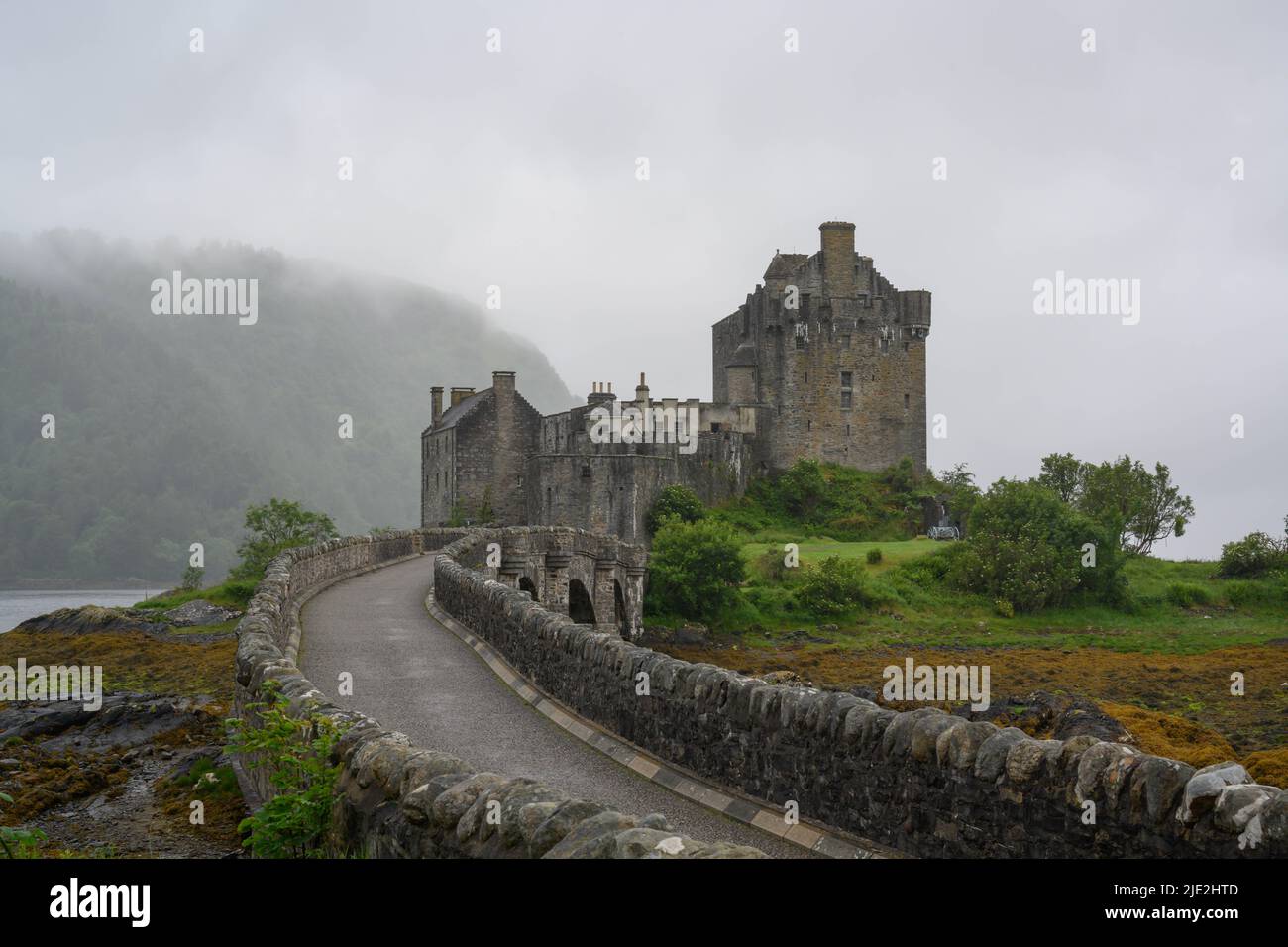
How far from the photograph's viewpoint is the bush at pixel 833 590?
5091 cm

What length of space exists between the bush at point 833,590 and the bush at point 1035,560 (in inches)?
193

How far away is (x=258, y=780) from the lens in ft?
37.7

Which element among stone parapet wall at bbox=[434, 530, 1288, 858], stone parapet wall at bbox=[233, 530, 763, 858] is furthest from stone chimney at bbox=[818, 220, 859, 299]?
stone parapet wall at bbox=[233, 530, 763, 858]

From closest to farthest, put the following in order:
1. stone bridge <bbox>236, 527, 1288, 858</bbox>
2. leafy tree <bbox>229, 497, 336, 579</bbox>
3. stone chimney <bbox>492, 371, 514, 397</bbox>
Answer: stone bridge <bbox>236, 527, 1288, 858</bbox>
leafy tree <bbox>229, 497, 336, 579</bbox>
stone chimney <bbox>492, 371, 514, 397</bbox>

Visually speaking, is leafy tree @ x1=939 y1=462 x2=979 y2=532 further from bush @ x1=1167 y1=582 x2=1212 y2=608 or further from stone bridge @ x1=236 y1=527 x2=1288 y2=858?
stone bridge @ x1=236 y1=527 x2=1288 y2=858

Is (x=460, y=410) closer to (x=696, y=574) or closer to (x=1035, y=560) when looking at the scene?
(x=696, y=574)

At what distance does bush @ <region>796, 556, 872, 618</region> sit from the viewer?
2004 inches

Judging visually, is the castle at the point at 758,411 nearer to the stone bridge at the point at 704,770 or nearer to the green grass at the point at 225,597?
the green grass at the point at 225,597

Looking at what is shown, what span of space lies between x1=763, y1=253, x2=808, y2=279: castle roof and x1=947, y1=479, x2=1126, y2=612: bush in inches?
1040

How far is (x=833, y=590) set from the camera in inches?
2029

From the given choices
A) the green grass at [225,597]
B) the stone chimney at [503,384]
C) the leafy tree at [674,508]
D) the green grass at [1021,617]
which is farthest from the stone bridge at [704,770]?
the stone chimney at [503,384]
